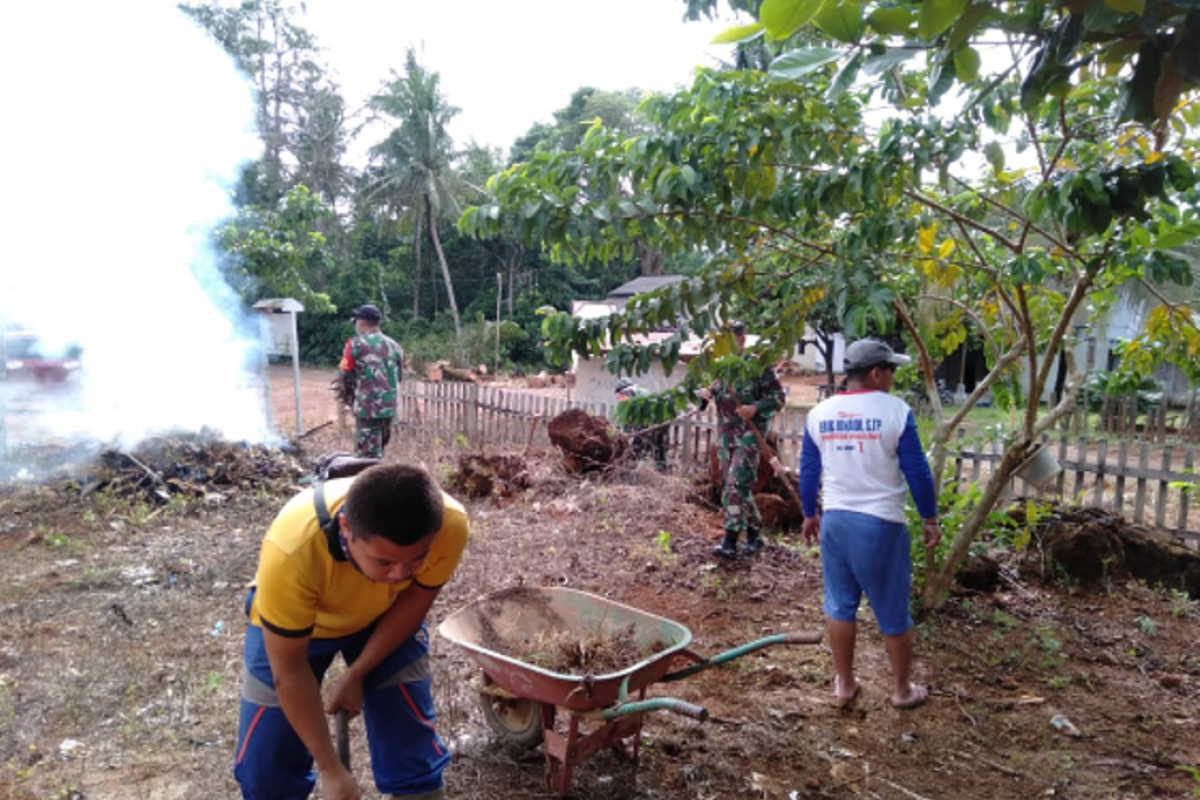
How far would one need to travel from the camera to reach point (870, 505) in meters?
3.54

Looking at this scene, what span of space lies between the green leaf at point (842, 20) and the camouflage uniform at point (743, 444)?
179 inches

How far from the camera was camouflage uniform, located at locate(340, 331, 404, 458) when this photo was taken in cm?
770

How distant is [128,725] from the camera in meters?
3.56

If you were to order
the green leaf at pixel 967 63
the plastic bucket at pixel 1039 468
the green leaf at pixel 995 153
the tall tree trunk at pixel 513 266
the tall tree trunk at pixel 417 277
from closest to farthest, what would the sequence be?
the green leaf at pixel 967 63, the green leaf at pixel 995 153, the plastic bucket at pixel 1039 468, the tall tree trunk at pixel 513 266, the tall tree trunk at pixel 417 277

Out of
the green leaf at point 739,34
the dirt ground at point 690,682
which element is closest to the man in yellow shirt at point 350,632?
the dirt ground at point 690,682

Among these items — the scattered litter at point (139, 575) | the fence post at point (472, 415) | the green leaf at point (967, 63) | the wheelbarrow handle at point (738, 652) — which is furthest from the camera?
the fence post at point (472, 415)

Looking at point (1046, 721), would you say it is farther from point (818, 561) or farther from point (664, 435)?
point (664, 435)

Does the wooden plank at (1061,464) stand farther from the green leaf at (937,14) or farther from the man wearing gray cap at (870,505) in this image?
the green leaf at (937,14)

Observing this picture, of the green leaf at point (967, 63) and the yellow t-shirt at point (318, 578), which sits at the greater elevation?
the green leaf at point (967, 63)

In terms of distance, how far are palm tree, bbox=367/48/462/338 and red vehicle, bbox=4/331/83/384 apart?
54.5 feet

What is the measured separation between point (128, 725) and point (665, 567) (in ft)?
11.6

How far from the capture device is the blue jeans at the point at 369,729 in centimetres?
226

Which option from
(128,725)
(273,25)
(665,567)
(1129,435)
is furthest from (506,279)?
(128,725)

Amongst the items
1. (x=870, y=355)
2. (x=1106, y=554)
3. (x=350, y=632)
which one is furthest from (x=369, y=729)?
(x=1106, y=554)
